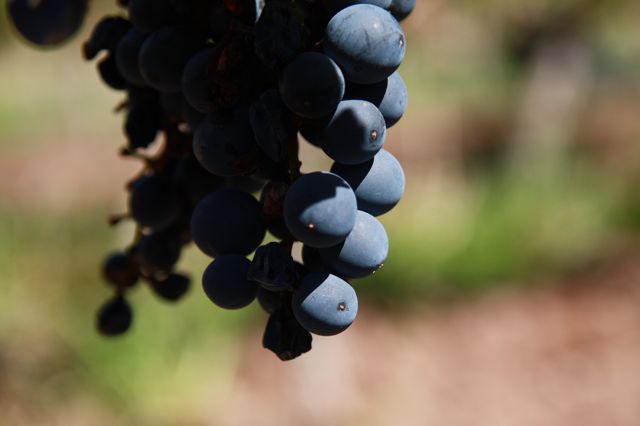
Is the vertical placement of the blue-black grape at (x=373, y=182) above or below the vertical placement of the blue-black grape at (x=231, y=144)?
above

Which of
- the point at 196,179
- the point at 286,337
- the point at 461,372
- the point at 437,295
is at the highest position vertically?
the point at 437,295

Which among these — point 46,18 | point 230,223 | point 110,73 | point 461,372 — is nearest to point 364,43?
point 230,223

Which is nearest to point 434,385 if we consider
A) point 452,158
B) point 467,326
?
point 467,326

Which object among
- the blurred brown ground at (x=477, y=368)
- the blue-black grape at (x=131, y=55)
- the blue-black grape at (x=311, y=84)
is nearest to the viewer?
the blue-black grape at (x=311, y=84)

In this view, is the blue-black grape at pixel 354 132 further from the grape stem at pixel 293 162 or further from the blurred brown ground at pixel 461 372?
the blurred brown ground at pixel 461 372

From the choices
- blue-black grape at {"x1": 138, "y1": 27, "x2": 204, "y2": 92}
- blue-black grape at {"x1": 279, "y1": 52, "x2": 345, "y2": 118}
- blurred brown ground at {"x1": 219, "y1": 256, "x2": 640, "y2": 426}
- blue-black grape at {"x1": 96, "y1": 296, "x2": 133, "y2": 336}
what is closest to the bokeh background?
blurred brown ground at {"x1": 219, "y1": 256, "x2": 640, "y2": 426}

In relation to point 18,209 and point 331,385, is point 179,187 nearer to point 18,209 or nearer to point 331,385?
point 331,385

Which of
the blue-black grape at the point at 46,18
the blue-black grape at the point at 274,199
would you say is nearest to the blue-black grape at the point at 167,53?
the blue-black grape at the point at 274,199

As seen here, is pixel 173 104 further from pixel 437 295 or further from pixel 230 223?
pixel 437 295
